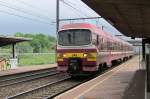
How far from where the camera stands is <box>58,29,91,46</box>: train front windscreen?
24452 millimetres

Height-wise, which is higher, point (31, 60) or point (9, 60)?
point (9, 60)

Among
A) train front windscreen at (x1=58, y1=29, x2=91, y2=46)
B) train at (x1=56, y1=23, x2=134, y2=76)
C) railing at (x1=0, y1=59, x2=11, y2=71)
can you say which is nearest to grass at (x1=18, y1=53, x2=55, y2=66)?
railing at (x1=0, y1=59, x2=11, y2=71)

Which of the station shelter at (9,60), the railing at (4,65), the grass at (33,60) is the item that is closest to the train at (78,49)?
the station shelter at (9,60)

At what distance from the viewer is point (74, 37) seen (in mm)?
24781

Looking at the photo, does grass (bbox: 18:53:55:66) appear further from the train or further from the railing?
the train

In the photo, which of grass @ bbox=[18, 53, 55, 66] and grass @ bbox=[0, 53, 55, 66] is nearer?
grass @ bbox=[0, 53, 55, 66]

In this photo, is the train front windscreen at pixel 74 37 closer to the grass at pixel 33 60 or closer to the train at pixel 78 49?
the train at pixel 78 49

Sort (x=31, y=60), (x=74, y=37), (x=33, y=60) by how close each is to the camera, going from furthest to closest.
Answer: (x=33, y=60) → (x=31, y=60) → (x=74, y=37)

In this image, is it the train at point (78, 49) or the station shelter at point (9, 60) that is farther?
the station shelter at point (9, 60)

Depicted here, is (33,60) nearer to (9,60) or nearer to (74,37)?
(9,60)

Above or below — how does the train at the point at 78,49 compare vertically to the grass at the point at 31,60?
above

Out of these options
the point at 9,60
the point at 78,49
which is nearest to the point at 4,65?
the point at 9,60

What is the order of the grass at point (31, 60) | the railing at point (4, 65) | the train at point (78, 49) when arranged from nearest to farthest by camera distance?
the train at point (78, 49) < the railing at point (4, 65) < the grass at point (31, 60)

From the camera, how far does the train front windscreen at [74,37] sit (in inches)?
963
